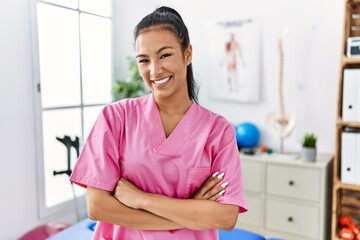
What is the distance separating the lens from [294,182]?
7.47 feet

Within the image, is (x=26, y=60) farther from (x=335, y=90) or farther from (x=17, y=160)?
(x=335, y=90)

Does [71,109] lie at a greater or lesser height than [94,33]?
lesser

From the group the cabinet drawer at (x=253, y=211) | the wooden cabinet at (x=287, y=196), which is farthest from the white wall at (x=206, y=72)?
the cabinet drawer at (x=253, y=211)

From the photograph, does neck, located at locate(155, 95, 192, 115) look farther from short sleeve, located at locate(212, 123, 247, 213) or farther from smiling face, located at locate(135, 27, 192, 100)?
short sleeve, located at locate(212, 123, 247, 213)

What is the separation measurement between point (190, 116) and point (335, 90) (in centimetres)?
173

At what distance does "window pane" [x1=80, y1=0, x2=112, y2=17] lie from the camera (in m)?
2.53

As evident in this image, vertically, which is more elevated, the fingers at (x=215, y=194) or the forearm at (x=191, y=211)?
the fingers at (x=215, y=194)

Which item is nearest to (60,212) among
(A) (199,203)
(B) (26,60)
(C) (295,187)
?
(B) (26,60)

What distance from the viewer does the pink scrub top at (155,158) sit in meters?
1.01

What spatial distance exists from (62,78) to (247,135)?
1422 mm

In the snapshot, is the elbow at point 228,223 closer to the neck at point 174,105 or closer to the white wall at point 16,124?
the neck at point 174,105

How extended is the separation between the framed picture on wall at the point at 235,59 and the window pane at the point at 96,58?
88cm

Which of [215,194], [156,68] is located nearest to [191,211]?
[215,194]

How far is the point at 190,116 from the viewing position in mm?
1098
